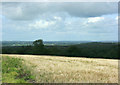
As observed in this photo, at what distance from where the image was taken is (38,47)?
123 ft

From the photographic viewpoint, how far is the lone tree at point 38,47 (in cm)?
3712

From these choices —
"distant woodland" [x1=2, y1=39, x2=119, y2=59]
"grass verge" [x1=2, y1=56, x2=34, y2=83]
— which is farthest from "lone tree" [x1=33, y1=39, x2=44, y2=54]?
"grass verge" [x1=2, y1=56, x2=34, y2=83]

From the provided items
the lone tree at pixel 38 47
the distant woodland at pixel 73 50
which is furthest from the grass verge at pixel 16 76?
the lone tree at pixel 38 47

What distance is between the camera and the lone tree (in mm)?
37125

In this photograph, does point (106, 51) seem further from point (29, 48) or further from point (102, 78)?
point (102, 78)

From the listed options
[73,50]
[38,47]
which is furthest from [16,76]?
[38,47]

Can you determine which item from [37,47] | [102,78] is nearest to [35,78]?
[102,78]

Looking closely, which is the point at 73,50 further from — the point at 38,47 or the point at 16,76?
the point at 16,76

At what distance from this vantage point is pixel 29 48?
4000cm

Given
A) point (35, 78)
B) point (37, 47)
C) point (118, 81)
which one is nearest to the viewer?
point (35, 78)

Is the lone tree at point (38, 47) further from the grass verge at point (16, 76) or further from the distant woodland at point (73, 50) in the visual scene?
the grass verge at point (16, 76)

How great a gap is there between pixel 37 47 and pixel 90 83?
102 feet

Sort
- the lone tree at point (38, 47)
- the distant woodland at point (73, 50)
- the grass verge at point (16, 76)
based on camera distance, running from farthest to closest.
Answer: the lone tree at point (38, 47) → the distant woodland at point (73, 50) → the grass verge at point (16, 76)

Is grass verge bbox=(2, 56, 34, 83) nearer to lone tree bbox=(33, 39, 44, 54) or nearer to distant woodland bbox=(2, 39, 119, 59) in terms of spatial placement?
distant woodland bbox=(2, 39, 119, 59)
